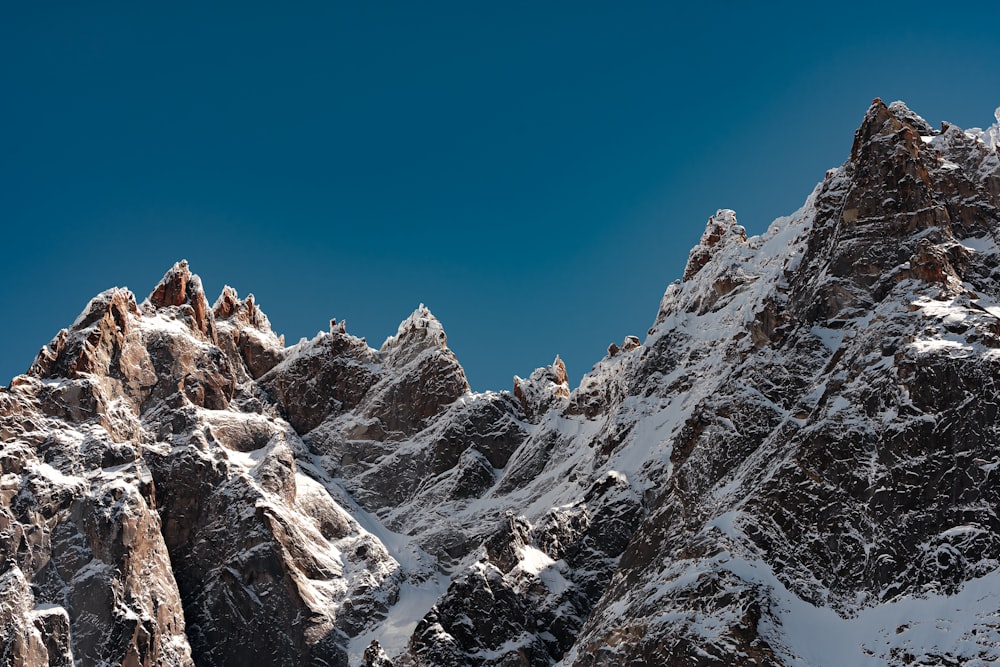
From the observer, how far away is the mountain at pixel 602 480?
10450 cm

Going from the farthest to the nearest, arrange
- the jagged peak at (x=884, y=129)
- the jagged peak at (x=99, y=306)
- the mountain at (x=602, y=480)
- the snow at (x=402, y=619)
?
the jagged peak at (x=99, y=306) < the snow at (x=402, y=619) < the jagged peak at (x=884, y=129) < the mountain at (x=602, y=480)

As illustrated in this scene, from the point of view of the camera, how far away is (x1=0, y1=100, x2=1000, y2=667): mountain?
104 metres

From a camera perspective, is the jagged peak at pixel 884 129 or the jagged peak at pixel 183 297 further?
the jagged peak at pixel 183 297

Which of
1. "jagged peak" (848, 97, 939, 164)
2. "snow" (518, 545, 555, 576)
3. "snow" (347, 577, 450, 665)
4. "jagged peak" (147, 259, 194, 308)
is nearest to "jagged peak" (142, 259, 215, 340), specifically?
"jagged peak" (147, 259, 194, 308)

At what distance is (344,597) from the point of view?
15750 cm

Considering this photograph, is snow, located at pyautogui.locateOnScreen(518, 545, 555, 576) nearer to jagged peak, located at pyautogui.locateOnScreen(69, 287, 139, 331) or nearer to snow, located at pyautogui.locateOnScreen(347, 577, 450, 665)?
snow, located at pyautogui.locateOnScreen(347, 577, 450, 665)

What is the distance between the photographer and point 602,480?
14962cm

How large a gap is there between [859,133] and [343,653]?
75985 millimetres

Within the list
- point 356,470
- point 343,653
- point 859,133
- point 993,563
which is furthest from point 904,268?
point 356,470

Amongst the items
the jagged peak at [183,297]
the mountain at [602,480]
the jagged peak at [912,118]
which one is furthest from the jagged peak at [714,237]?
the jagged peak at [183,297]

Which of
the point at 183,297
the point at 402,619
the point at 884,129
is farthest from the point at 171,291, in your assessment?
the point at 884,129

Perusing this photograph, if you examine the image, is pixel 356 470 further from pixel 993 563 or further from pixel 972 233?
pixel 993 563

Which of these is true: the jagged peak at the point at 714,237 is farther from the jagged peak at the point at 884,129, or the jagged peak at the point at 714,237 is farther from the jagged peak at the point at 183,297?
the jagged peak at the point at 183,297

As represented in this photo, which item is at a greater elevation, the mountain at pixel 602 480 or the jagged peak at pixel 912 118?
the jagged peak at pixel 912 118
